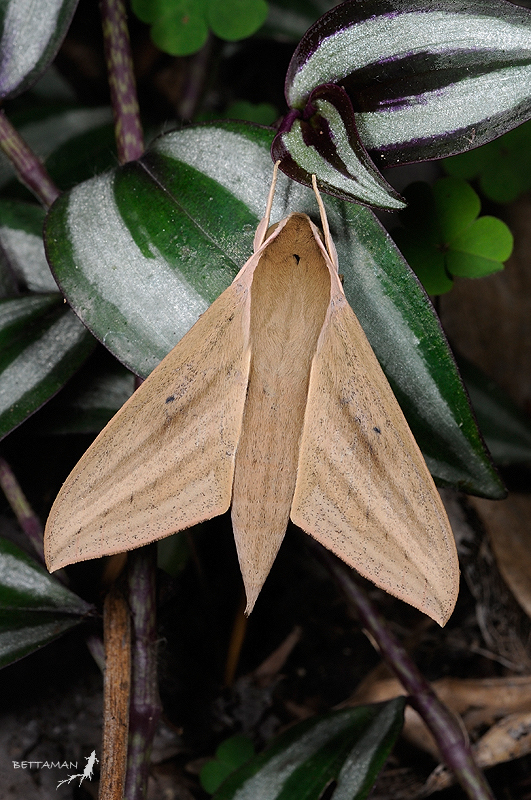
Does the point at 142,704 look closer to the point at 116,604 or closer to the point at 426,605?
the point at 116,604

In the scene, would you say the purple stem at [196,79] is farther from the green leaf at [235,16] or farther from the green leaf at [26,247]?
the green leaf at [26,247]

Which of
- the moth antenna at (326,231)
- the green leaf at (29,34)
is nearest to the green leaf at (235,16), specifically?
the green leaf at (29,34)

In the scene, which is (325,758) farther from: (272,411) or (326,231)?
(326,231)

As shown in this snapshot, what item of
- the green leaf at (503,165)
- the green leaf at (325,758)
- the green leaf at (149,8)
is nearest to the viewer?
the green leaf at (325,758)

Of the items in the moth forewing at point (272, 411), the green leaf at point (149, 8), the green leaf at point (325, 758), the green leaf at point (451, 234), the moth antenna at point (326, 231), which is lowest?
the green leaf at point (325, 758)

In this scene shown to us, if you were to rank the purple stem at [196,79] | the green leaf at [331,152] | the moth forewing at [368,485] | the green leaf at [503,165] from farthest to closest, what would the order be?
the purple stem at [196,79]
the green leaf at [503,165]
the moth forewing at [368,485]
the green leaf at [331,152]

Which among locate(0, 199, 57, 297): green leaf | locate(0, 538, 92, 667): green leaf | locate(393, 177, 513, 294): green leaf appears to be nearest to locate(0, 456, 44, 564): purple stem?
locate(0, 538, 92, 667): green leaf
